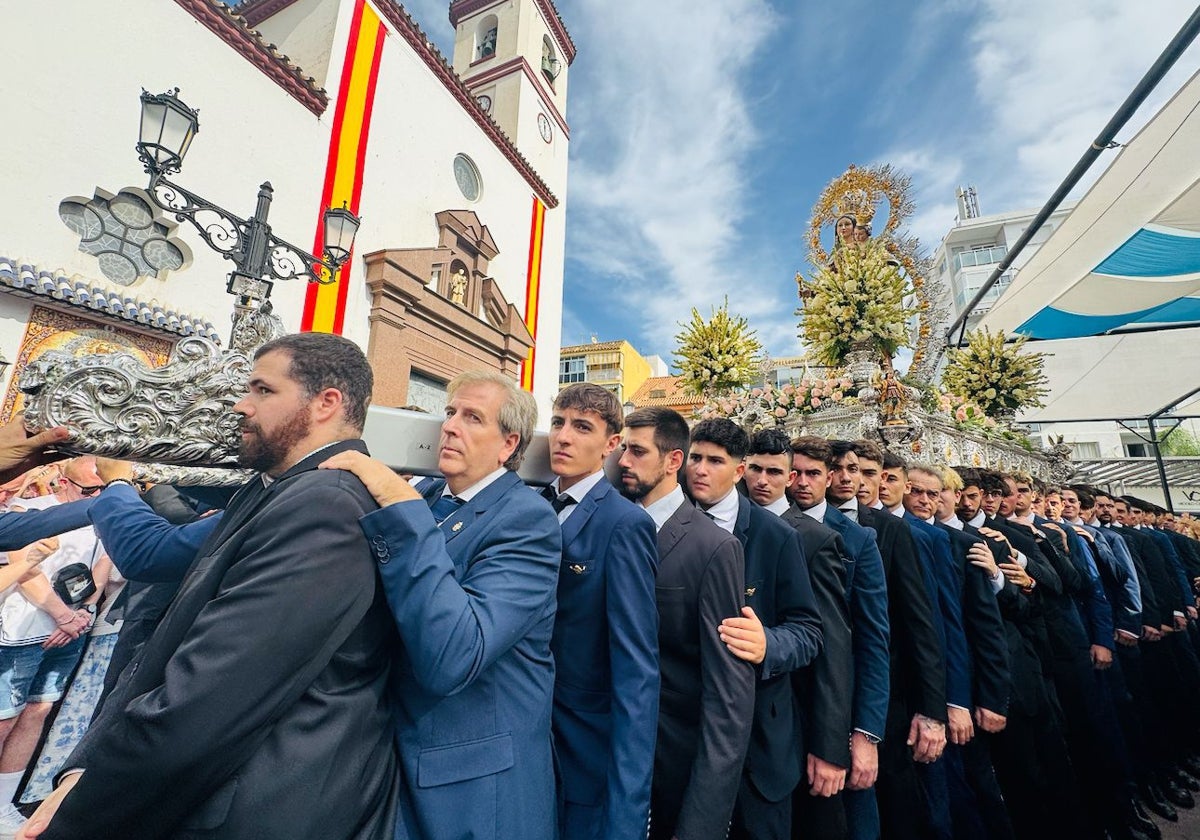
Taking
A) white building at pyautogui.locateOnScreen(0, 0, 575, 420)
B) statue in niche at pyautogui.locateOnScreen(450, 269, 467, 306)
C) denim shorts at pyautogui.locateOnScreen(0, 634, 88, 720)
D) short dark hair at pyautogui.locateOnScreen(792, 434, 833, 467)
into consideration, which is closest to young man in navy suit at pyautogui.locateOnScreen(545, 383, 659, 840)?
short dark hair at pyautogui.locateOnScreen(792, 434, 833, 467)

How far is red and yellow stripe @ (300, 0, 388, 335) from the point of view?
9.07 metres

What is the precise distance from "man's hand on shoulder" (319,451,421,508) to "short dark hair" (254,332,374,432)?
25cm

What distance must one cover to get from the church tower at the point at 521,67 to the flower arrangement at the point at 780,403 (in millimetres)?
12485

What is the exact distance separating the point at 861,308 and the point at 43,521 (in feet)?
28.3

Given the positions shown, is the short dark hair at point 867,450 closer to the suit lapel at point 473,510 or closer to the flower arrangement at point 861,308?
the suit lapel at point 473,510

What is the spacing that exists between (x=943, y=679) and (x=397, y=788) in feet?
9.30

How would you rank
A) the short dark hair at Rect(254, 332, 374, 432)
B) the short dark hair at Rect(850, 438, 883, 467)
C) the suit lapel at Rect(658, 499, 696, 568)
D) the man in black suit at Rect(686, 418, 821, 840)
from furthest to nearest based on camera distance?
the short dark hair at Rect(850, 438, 883, 467), the suit lapel at Rect(658, 499, 696, 568), the man in black suit at Rect(686, 418, 821, 840), the short dark hair at Rect(254, 332, 374, 432)

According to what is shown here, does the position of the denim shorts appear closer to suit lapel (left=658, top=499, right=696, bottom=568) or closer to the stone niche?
suit lapel (left=658, top=499, right=696, bottom=568)

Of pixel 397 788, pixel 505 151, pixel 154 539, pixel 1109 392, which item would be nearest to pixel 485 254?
pixel 505 151

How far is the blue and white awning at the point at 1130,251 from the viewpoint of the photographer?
27.5ft

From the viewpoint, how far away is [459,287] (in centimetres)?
1234

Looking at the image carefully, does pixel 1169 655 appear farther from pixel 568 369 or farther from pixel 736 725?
pixel 568 369

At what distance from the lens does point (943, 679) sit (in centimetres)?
274

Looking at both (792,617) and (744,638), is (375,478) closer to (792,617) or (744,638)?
(744,638)
